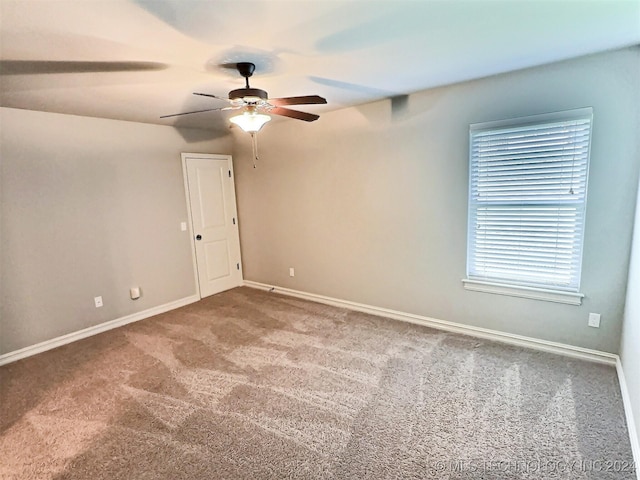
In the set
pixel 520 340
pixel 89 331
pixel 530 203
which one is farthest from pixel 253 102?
pixel 89 331

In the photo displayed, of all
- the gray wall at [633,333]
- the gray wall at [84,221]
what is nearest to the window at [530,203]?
the gray wall at [633,333]

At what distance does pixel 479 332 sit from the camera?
10.7 feet

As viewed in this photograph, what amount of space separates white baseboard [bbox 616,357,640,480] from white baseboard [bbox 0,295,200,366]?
181 inches

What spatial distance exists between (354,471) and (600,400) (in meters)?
1.82

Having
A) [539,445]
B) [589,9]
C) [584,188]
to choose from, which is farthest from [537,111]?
[539,445]

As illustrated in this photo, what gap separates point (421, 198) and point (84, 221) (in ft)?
12.1

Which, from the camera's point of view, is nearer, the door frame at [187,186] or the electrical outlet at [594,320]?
the electrical outlet at [594,320]

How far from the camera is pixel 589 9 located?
1769mm

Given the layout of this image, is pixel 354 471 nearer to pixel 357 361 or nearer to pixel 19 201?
pixel 357 361

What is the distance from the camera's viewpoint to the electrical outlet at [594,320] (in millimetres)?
2674

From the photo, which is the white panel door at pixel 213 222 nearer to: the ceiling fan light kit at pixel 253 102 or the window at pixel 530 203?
the ceiling fan light kit at pixel 253 102

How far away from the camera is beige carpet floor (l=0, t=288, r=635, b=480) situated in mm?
1869

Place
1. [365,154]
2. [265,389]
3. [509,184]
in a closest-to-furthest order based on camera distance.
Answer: [265,389] < [509,184] < [365,154]

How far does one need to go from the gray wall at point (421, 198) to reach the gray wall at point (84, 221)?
1227mm
